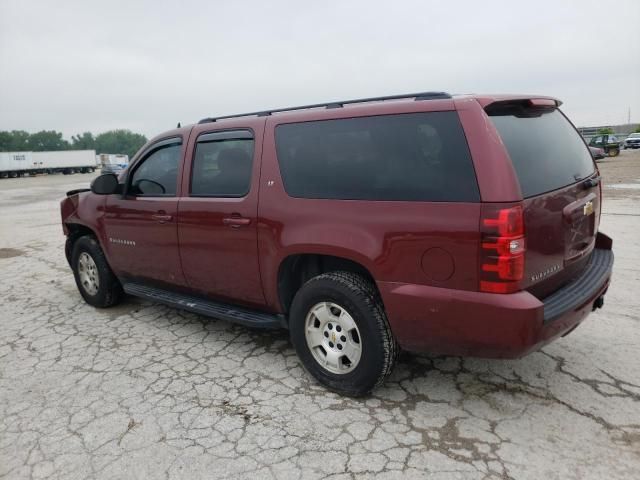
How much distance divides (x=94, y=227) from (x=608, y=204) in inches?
423

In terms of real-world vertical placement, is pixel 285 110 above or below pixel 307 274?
above

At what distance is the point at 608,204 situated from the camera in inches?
428

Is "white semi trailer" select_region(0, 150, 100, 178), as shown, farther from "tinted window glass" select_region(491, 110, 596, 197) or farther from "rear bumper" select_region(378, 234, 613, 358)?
"tinted window glass" select_region(491, 110, 596, 197)

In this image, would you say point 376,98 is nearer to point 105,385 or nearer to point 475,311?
point 475,311

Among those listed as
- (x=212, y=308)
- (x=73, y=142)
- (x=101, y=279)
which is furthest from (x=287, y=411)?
(x=73, y=142)

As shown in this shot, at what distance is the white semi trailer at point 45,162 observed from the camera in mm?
48688

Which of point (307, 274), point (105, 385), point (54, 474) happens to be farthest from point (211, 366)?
point (54, 474)

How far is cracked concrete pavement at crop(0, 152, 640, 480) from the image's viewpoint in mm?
2406

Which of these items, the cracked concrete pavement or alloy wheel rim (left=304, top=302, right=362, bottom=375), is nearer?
the cracked concrete pavement

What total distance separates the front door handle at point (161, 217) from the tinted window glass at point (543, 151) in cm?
263

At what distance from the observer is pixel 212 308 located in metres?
3.78

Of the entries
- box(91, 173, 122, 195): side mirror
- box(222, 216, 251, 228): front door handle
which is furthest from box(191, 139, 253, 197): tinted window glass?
box(91, 173, 122, 195): side mirror

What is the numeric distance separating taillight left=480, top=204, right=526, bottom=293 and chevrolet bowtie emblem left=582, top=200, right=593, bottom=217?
83 cm

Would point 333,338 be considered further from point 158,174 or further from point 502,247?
point 158,174
